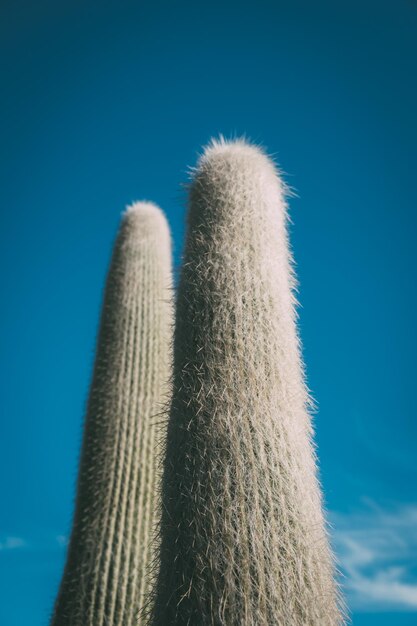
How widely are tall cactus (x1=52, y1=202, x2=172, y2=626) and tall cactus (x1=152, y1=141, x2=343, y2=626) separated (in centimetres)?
58

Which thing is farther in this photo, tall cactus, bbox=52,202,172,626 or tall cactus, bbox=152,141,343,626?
tall cactus, bbox=52,202,172,626

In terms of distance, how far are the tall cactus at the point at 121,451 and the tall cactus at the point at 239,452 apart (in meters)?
0.58

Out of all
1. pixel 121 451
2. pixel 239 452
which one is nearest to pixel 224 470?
pixel 239 452

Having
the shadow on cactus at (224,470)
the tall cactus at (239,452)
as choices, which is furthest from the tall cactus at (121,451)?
the tall cactus at (239,452)

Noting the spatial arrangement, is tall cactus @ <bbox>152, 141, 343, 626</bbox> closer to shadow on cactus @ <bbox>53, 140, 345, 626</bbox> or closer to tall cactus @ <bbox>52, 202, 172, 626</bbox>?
shadow on cactus @ <bbox>53, 140, 345, 626</bbox>

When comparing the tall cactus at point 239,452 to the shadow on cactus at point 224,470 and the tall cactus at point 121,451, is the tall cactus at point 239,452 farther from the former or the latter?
the tall cactus at point 121,451

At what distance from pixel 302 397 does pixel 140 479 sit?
1877 millimetres

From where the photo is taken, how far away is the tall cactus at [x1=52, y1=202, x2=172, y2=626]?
11.6 feet

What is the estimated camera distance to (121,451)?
13.1ft

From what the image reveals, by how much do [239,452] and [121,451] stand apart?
7.01ft

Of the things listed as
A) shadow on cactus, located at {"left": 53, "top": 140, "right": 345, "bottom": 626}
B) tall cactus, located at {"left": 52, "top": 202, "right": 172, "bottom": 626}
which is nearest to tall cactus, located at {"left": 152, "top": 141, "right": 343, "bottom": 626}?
shadow on cactus, located at {"left": 53, "top": 140, "right": 345, "bottom": 626}

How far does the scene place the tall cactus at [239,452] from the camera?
1.87 meters

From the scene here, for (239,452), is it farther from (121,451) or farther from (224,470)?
(121,451)

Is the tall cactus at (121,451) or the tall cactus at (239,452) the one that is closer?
the tall cactus at (239,452)
